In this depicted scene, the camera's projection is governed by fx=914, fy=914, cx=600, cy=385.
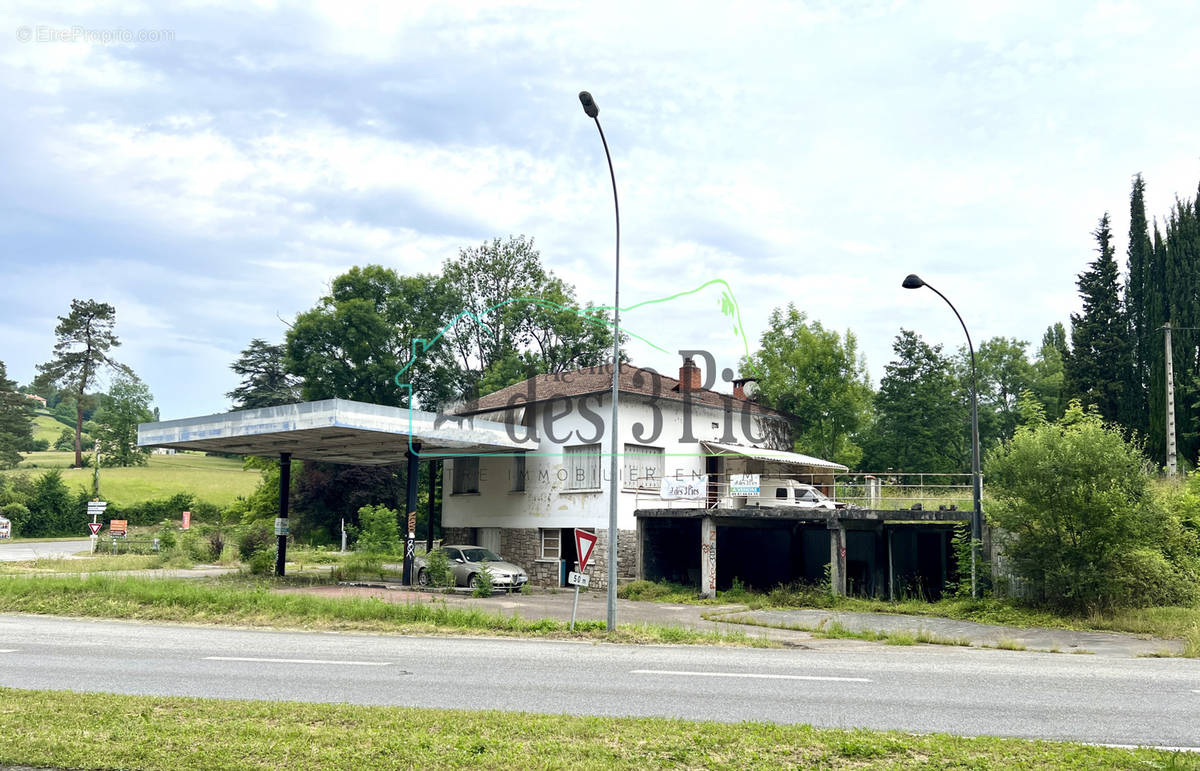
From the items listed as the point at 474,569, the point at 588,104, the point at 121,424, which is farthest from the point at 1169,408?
the point at 121,424

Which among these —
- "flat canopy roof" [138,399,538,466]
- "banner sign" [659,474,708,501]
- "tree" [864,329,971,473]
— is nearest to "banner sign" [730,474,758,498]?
"banner sign" [659,474,708,501]

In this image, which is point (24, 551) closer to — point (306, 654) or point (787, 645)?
point (306, 654)

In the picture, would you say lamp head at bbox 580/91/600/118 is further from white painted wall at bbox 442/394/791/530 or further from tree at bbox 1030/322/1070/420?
tree at bbox 1030/322/1070/420

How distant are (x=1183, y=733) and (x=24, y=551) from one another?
55778 millimetres

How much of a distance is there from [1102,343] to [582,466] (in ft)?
99.3

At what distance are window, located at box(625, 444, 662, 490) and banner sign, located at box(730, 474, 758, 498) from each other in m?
3.91

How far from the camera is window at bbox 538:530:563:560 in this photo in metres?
34.2

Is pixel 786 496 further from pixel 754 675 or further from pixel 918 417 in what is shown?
pixel 918 417

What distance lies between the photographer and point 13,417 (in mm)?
87000

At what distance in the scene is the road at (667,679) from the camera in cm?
935

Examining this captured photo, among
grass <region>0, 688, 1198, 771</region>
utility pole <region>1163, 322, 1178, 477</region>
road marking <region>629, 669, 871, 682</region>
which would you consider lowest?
road marking <region>629, 669, 871, 682</region>

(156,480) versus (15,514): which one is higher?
(156,480)

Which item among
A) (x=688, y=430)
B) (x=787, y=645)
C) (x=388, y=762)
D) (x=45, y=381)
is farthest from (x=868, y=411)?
(x=45, y=381)

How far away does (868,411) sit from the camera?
50406 millimetres
